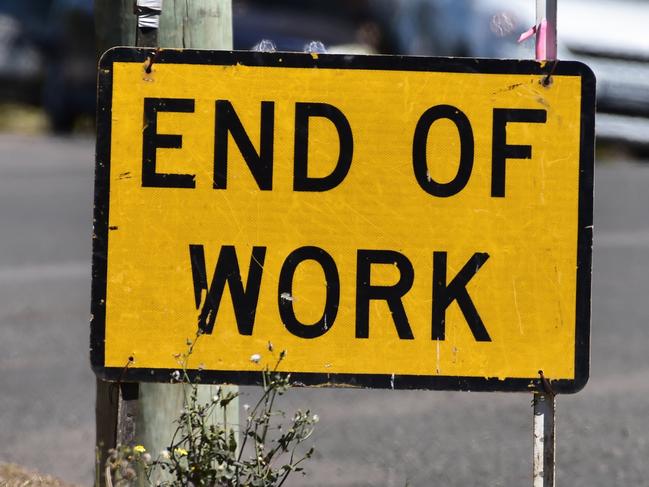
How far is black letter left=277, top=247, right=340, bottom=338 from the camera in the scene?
3.15 m

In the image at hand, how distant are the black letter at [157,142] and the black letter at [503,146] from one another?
667 mm

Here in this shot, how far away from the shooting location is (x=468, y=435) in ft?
17.7

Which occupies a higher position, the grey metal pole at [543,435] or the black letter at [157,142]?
the black letter at [157,142]

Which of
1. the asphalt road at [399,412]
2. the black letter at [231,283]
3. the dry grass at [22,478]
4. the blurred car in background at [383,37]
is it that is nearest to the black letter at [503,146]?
the black letter at [231,283]

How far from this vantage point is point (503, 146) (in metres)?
3.12

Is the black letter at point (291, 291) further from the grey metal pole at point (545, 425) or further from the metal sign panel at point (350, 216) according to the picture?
the grey metal pole at point (545, 425)

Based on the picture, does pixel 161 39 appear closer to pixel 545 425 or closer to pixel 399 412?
pixel 545 425

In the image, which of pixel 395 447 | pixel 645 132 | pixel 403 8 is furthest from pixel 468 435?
pixel 403 8

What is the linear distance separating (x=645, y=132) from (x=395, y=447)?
338 inches

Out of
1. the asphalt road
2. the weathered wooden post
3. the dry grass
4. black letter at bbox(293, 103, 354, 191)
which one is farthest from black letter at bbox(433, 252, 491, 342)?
the dry grass

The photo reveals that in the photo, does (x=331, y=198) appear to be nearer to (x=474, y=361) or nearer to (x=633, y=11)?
(x=474, y=361)

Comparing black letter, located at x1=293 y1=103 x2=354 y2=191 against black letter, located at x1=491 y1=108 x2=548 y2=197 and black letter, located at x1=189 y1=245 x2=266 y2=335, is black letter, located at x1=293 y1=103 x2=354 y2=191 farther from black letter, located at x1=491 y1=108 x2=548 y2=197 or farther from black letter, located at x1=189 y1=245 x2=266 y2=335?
black letter, located at x1=491 y1=108 x2=548 y2=197

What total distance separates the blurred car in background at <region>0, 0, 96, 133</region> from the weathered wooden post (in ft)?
38.6

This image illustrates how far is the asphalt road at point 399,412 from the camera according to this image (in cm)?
491
